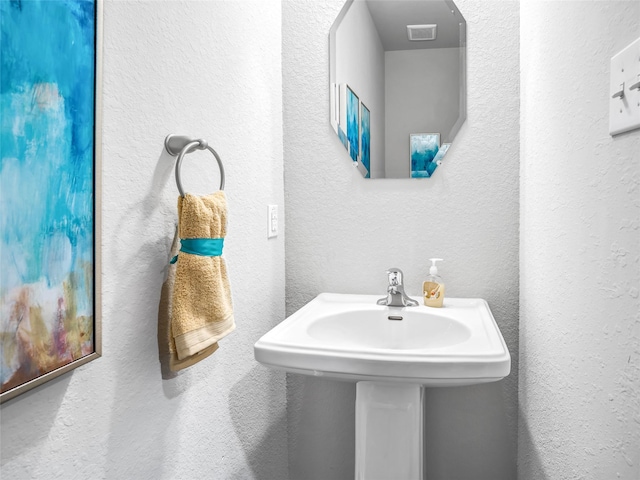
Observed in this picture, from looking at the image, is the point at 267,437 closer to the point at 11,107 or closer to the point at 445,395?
the point at 445,395

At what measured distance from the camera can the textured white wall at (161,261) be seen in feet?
2.52

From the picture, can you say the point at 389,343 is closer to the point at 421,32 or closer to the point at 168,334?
the point at 168,334

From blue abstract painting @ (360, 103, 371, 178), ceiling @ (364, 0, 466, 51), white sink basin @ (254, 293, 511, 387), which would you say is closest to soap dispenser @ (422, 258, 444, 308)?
white sink basin @ (254, 293, 511, 387)

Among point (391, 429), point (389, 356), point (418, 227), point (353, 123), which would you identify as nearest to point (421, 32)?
point (353, 123)

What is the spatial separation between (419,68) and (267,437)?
1.27m

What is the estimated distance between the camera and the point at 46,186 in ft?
2.17

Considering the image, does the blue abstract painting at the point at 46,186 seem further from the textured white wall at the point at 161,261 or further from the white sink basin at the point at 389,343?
the white sink basin at the point at 389,343

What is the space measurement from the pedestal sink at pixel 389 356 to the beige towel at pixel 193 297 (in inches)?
7.2

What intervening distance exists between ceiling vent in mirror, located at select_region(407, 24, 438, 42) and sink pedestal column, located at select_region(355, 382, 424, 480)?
3.51 feet

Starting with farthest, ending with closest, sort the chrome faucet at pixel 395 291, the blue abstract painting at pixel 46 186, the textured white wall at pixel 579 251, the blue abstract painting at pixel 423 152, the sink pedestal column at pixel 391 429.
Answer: the blue abstract painting at pixel 423 152
the chrome faucet at pixel 395 291
the sink pedestal column at pixel 391 429
the textured white wall at pixel 579 251
the blue abstract painting at pixel 46 186

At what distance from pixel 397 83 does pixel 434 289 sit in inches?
26.4

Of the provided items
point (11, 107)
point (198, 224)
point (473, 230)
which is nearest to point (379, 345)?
point (473, 230)

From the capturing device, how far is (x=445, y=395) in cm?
161

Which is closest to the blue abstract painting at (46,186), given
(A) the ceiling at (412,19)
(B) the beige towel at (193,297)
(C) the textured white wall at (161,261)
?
(C) the textured white wall at (161,261)
